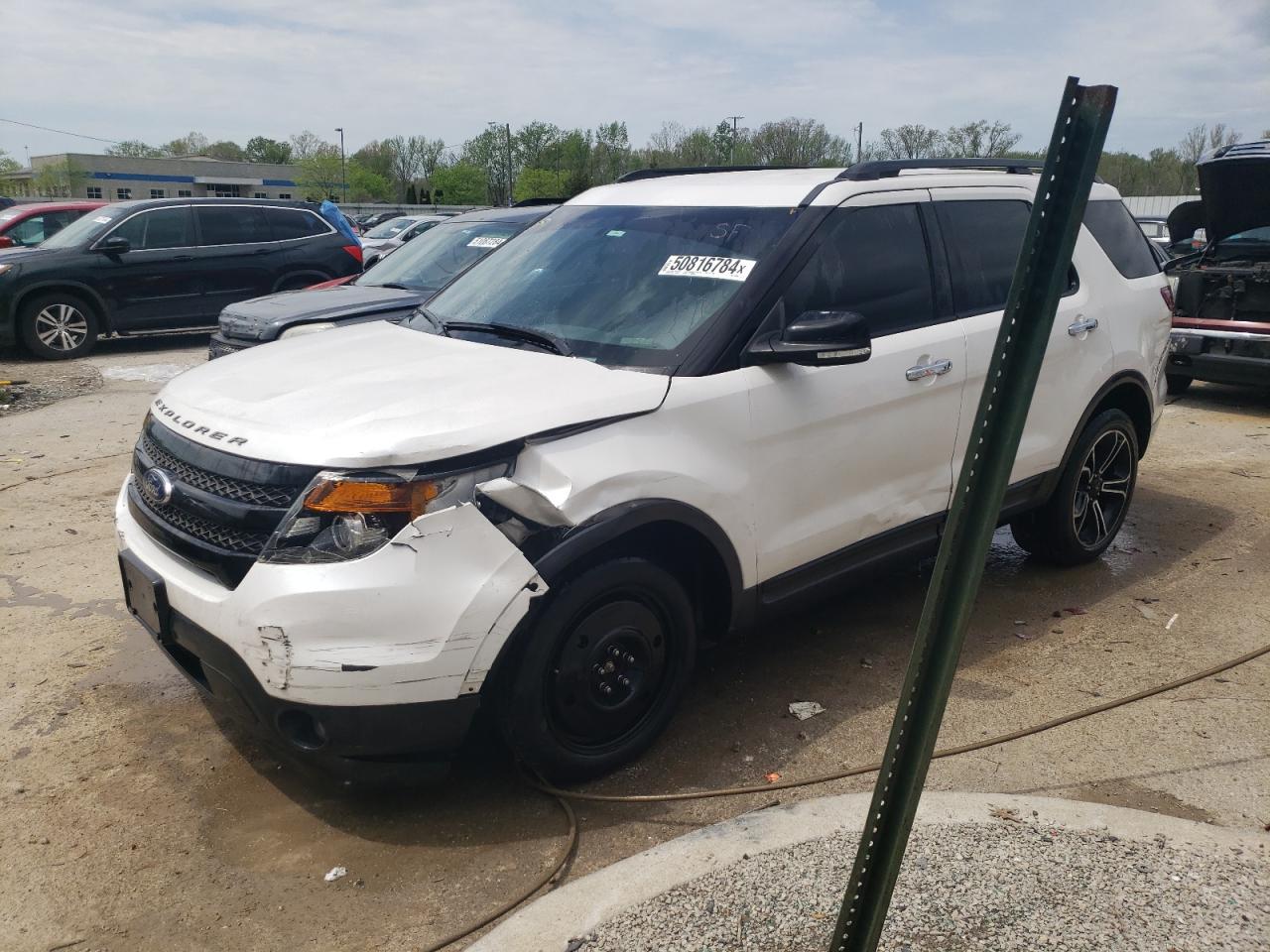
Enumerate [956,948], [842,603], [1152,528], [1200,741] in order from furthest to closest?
[1152,528] < [842,603] < [1200,741] < [956,948]

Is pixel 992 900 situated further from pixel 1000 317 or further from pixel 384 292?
pixel 384 292

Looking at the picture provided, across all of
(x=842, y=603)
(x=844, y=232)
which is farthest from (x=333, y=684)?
(x=842, y=603)

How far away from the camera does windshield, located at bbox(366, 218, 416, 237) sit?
22.0 metres

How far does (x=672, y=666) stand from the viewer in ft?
11.6

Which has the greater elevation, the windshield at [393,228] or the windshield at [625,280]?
the windshield at [625,280]

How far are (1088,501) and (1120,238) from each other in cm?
135

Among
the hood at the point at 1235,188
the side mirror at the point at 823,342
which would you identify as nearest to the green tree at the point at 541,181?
the hood at the point at 1235,188

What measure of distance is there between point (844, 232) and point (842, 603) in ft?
6.09

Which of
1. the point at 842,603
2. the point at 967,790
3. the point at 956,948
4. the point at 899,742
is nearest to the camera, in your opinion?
the point at 899,742

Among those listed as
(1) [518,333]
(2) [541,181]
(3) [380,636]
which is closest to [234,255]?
(1) [518,333]

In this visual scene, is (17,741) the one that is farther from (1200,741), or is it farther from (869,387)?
(1200,741)

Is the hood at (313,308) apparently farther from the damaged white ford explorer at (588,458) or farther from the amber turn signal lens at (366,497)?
the amber turn signal lens at (366,497)

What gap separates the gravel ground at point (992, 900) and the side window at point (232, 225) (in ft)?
40.1

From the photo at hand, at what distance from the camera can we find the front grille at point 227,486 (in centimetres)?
292
